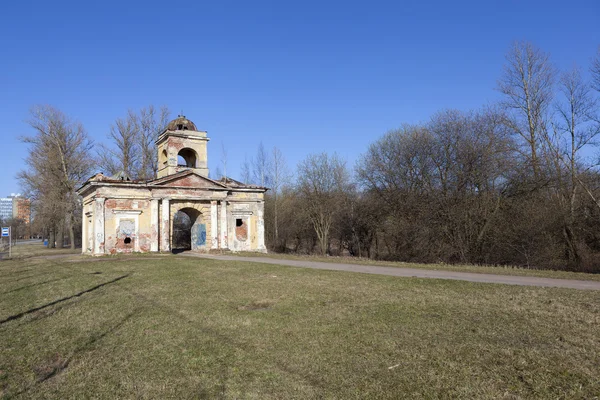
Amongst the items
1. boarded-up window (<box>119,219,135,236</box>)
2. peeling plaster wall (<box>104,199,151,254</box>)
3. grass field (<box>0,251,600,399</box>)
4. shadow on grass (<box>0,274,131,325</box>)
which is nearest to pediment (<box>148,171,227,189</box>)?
peeling plaster wall (<box>104,199,151,254</box>)

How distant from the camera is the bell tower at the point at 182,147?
3075 cm

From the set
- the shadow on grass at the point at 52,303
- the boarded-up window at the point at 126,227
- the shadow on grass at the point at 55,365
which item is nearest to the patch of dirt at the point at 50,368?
the shadow on grass at the point at 55,365

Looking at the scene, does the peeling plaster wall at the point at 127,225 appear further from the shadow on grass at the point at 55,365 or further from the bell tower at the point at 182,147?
the shadow on grass at the point at 55,365

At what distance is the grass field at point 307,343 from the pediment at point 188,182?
17.6 m

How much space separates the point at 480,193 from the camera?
88.8ft

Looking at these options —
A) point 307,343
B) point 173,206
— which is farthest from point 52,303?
point 173,206

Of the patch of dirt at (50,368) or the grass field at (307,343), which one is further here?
the patch of dirt at (50,368)

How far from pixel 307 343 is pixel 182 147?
26.6 metres

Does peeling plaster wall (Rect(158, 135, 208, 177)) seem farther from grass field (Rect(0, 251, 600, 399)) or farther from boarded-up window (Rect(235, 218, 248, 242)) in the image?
grass field (Rect(0, 251, 600, 399))

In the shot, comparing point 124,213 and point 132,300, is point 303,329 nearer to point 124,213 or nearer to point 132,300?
point 132,300

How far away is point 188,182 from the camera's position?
2991 centimetres

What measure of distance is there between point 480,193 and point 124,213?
22953 mm

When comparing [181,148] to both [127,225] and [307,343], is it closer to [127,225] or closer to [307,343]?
[127,225]

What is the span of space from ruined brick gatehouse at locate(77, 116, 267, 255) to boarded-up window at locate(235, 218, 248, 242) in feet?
0.24
